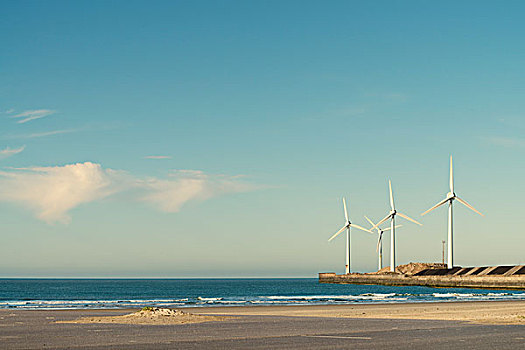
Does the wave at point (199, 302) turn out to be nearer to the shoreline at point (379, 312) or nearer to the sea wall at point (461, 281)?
the shoreline at point (379, 312)

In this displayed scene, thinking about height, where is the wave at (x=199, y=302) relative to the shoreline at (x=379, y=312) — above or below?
below

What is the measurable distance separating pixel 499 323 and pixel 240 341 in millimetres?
16620

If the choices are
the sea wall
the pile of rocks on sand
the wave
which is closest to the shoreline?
the pile of rocks on sand

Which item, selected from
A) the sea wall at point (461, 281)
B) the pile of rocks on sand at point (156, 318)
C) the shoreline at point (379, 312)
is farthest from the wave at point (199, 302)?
the sea wall at point (461, 281)

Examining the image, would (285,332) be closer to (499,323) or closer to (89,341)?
(89,341)

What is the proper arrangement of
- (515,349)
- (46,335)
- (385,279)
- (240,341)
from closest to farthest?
(515,349) → (240,341) → (46,335) → (385,279)

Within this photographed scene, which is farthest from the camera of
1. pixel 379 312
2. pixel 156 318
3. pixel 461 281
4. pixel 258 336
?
pixel 461 281

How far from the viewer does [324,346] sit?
2172cm

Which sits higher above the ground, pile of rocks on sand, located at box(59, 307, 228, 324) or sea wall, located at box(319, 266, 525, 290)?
pile of rocks on sand, located at box(59, 307, 228, 324)

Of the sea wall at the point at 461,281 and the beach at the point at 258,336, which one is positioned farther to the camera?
the sea wall at the point at 461,281

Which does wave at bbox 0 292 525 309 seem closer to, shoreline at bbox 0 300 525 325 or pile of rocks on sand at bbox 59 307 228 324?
shoreline at bbox 0 300 525 325

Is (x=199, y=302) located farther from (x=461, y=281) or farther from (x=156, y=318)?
(x=461, y=281)

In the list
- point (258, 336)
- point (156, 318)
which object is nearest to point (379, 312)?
point (156, 318)

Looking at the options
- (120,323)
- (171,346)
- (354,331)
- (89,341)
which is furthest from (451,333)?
(120,323)
